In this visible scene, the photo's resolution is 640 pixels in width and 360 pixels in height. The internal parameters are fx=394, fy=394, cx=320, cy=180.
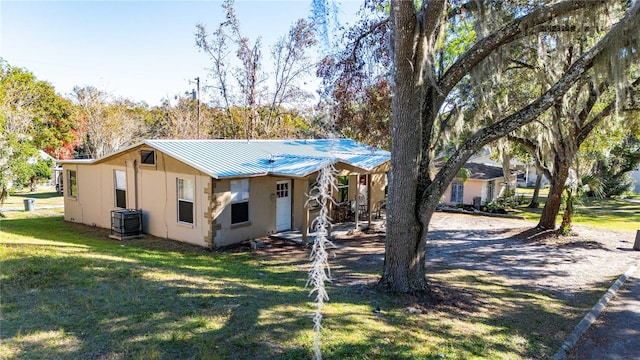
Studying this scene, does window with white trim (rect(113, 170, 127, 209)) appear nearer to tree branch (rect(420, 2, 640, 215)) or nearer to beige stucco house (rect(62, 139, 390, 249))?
beige stucco house (rect(62, 139, 390, 249))

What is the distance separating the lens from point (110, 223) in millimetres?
14320

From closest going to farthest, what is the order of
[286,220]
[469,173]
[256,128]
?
[286,220], [469,173], [256,128]

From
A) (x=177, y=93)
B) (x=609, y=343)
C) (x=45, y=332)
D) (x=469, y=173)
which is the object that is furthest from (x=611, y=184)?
(x=45, y=332)

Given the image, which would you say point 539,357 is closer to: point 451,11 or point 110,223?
point 451,11

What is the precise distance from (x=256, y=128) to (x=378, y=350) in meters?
25.4

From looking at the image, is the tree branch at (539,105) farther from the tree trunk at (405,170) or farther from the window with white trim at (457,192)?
the window with white trim at (457,192)

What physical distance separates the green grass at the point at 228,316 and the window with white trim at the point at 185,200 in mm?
3812

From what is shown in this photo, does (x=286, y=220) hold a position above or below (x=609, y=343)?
above

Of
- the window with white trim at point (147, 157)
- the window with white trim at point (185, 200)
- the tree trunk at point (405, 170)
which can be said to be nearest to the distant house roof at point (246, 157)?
the window with white trim at point (147, 157)

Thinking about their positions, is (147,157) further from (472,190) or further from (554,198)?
(472,190)

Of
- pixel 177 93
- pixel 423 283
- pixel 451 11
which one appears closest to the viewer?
pixel 423 283

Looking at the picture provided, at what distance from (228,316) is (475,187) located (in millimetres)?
22940

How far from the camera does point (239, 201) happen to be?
12281 mm

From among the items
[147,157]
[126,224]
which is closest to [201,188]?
[147,157]
